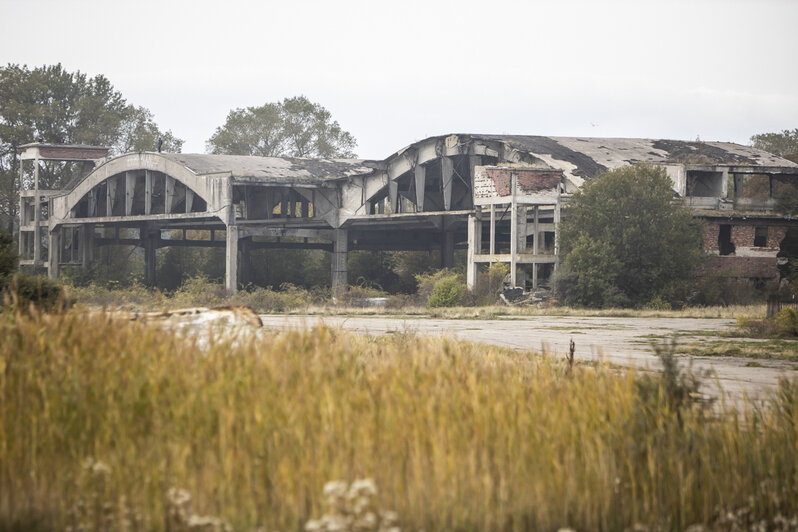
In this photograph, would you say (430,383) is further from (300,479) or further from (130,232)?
(130,232)

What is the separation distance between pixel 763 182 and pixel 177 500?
203 ft

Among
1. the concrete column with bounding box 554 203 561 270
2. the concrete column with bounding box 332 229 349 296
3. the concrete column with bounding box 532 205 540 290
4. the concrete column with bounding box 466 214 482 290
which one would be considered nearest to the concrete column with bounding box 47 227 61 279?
the concrete column with bounding box 332 229 349 296

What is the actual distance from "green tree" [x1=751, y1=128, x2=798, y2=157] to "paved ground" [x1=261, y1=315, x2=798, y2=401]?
56.5 m

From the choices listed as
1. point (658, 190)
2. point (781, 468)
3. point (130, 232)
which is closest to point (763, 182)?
point (658, 190)

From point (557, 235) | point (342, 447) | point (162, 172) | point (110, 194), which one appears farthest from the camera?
point (110, 194)

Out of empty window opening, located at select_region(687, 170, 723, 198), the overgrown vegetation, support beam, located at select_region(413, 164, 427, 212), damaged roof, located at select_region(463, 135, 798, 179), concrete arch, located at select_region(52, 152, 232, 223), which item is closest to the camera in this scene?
the overgrown vegetation

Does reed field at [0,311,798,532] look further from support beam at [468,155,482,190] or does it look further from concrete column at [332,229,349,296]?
concrete column at [332,229,349,296]

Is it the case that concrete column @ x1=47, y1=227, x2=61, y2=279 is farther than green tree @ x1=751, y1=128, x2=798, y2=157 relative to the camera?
No

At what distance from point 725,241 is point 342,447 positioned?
3586cm

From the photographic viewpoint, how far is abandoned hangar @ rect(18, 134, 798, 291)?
127 ft

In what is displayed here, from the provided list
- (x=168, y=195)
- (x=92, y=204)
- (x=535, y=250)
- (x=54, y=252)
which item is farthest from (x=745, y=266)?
(x=54, y=252)

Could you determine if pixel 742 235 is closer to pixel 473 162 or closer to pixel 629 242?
pixel 629 242

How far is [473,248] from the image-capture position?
1566 inches

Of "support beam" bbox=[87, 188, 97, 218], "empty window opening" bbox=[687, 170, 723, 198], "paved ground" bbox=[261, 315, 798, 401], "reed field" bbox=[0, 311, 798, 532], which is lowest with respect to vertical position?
"paved ground" bbox=[261, 315, 798, 401]
